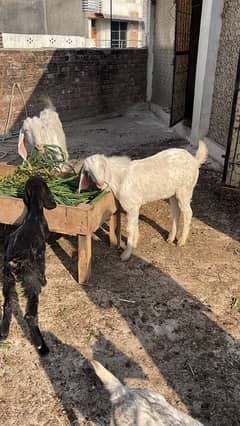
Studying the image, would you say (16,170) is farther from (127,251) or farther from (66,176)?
(127,251)

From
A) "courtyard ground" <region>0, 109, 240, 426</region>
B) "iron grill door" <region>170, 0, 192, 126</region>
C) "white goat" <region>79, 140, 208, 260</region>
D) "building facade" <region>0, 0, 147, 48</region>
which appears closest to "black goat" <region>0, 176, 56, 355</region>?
"courtyard ground" <region>0, 109, 240, 426</region>

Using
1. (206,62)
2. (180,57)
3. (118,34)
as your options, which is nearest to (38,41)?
(118,34)

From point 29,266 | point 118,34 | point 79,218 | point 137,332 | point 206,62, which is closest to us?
point 29,266

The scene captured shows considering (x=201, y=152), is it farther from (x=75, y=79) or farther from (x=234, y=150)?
(x=75, y=79)

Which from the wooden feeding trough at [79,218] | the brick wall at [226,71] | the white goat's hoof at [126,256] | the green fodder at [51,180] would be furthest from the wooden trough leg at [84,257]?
the brick wall at [226,71]

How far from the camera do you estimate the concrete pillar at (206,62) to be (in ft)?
28.4

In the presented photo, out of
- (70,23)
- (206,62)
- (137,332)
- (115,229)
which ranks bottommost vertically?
(137,332)

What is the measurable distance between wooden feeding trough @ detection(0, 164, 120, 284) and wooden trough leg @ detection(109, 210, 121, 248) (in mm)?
357

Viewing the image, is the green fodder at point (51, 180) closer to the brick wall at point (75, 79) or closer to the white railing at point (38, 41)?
the brick wall at point (75, 79)

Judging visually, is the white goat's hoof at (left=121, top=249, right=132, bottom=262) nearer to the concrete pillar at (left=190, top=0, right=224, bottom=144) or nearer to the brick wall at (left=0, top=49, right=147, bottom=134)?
the concrete pillar at (left=190, top=0, right=224, bottom=144)

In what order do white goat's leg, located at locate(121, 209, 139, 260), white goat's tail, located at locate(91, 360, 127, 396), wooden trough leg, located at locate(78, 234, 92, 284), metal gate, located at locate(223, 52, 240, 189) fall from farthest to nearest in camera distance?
metal gate, located at locate(223, 52, 240, 189)
white goat's leg, located at locate(121, 209, 139, 260)
wooden trough leg, located at locate(78, 234, 92, 284)
white goat's tail, located at locate(91, 360, 127, 396)

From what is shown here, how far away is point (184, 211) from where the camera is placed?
5137 mm

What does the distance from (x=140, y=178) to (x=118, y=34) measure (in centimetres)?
3726

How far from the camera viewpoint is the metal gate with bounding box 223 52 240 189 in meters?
6.15
